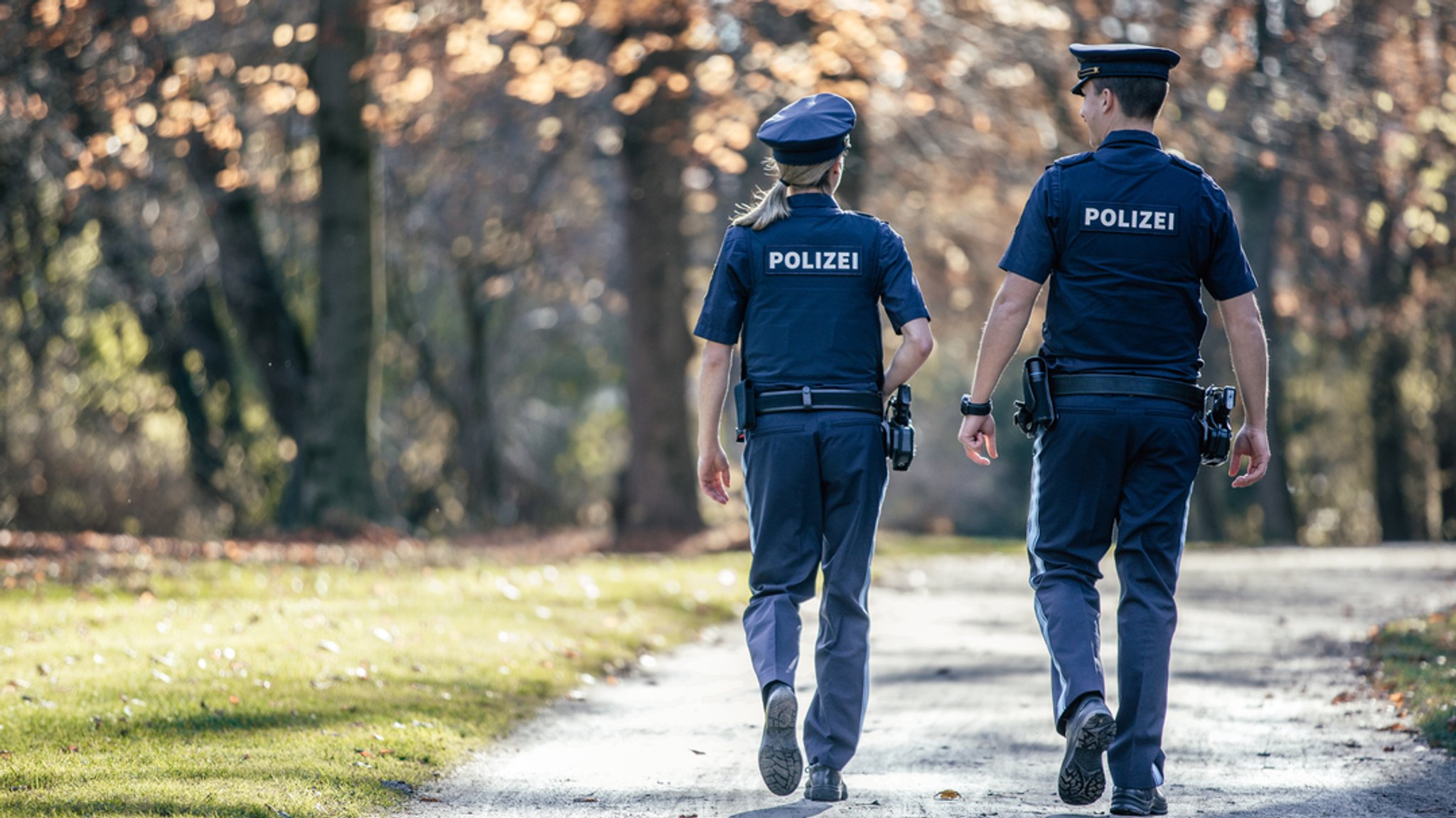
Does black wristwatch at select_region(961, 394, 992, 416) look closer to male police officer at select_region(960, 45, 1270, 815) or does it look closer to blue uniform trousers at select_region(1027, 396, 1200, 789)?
male police officer at select_region(960, 45, 1270, 815)

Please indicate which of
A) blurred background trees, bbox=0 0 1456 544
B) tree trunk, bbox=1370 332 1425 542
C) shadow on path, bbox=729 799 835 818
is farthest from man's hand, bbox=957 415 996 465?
tree trunk, bbox=1370 332 1425 542

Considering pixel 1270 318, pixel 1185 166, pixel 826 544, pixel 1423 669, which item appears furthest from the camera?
pixel 1270 318

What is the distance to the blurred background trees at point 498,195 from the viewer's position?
1578 centimetres

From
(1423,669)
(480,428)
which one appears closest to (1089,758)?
(1423,669)

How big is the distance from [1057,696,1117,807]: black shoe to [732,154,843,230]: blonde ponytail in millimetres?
1870

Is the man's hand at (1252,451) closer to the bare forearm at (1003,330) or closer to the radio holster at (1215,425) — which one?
the radio holster at (1215,425)

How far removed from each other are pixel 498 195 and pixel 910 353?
18.5 m

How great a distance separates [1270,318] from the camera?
81.2 ft

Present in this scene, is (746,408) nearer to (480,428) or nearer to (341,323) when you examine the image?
(341,323)

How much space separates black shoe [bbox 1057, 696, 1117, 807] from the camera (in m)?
4.73

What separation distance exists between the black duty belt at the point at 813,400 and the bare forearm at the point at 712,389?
0.17m

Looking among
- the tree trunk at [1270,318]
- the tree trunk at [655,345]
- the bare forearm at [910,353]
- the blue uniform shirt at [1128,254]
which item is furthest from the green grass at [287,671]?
the tree trunk at [1270,318]

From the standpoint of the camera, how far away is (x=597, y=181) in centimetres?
2434

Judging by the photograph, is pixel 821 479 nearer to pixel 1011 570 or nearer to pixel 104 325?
pixel 1011 570
